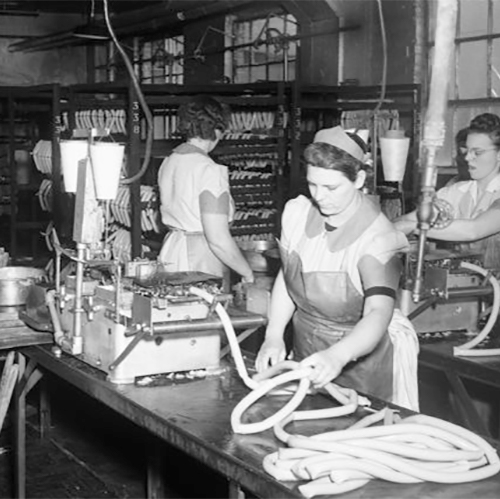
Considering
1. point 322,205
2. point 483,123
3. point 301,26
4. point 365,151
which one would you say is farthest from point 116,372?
point 301,26

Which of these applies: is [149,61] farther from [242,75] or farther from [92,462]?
[92,462]

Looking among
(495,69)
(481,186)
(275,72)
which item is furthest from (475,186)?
(275,72)

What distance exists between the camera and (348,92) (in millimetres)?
6355

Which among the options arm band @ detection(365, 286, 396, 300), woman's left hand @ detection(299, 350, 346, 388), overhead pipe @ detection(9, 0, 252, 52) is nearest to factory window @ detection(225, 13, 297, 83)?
overhead pipe @ detection(9, 0, 252, 52)

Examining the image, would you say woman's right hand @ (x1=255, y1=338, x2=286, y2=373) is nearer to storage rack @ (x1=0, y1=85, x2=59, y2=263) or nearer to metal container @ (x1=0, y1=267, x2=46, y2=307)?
metal container @ (x1=0, y1=267, x2=46, y2=307)

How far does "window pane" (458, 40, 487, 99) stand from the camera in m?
6.01

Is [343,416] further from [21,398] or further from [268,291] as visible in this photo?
[21,398]

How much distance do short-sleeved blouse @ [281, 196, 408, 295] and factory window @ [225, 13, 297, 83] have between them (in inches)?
182

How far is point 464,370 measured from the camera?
11.6 ft

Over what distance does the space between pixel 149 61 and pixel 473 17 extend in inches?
198

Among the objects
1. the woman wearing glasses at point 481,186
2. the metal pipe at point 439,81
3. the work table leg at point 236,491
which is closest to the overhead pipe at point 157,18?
the woman wearing glasses at point 481,186

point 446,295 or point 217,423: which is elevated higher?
point 446,295

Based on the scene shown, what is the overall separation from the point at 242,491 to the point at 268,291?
168 cm

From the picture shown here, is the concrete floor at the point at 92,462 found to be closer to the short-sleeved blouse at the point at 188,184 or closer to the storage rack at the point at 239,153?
the short-sleeved blouse at the point at 188,184
